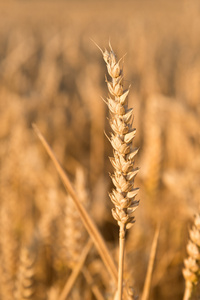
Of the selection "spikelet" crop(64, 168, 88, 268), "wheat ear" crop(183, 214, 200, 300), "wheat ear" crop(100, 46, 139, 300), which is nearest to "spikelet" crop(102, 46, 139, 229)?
"wheat ear" crop(100, 46, 139, 300)

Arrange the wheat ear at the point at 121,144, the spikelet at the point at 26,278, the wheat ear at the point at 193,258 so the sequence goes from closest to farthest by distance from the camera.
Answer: the wheat ear at the point at 121,144, the wheat ear at the point at 193,258, the spikelet at the point at 26,278

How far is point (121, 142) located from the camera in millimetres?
460

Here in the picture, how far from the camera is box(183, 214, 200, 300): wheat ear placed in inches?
23.2

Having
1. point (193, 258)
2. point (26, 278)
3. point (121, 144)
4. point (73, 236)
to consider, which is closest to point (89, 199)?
point (73, 236)

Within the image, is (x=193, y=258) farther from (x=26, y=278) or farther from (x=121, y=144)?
(x=26, y=278)

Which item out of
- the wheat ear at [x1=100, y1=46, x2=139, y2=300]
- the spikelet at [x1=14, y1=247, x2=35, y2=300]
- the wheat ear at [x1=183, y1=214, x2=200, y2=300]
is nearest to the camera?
the wheat ear at [x1=100, y1=46, x2=139, y2=300]

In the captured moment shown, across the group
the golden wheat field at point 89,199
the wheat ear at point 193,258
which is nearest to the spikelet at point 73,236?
the golden wheat field at point 89,199

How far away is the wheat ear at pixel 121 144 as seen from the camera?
0.44 m

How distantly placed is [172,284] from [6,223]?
2.57ft

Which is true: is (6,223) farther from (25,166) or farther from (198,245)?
(198,245)

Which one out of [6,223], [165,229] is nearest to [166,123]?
[165,229]

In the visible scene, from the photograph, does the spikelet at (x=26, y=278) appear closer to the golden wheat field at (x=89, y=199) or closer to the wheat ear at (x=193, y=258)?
the golden wheat field at (x=89, y=199)

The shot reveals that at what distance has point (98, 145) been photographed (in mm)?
2600

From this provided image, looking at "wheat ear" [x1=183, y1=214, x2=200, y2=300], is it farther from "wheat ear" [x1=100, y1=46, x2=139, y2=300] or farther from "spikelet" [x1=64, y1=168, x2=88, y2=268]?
"spikelet" [x1=64, y1=168, x2=88, y2=268]
